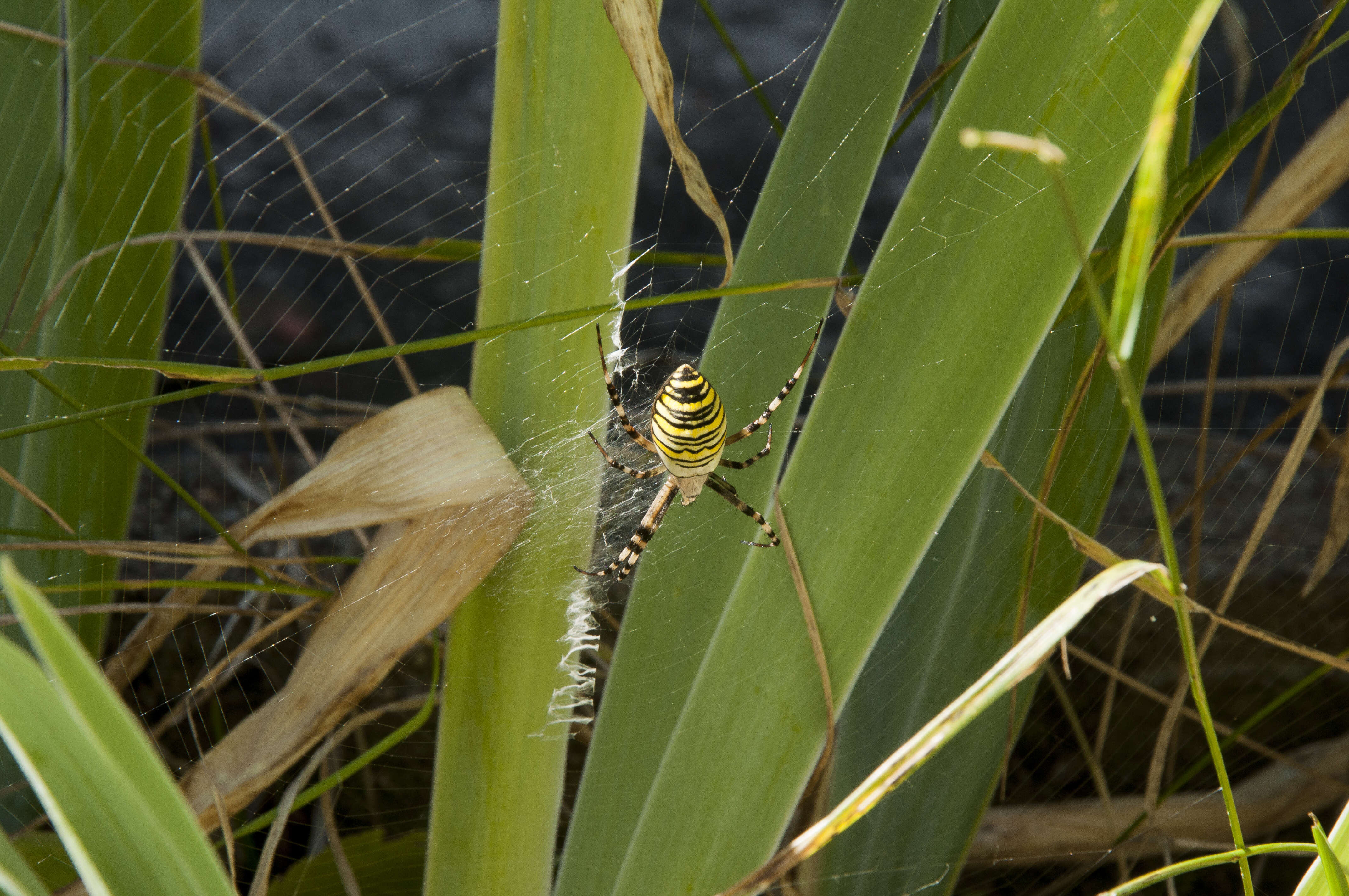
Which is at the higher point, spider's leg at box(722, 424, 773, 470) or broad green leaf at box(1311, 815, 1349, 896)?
broad green leaf at box(1311, 815, 1349, 896)

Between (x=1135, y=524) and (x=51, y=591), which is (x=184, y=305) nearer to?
(x=51, y=591)

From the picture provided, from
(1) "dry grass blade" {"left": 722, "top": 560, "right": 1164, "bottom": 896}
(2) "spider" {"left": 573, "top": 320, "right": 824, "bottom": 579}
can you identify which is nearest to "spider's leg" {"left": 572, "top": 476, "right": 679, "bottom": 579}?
(2) "spider" {"left": 573, "top": 320, "right": 824, "bottom": 579}

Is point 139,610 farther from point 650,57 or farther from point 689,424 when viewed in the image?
point 650,57

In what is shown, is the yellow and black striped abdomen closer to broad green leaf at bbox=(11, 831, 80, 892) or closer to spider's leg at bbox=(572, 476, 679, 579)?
spider's leg at bbox=(572, 476, 679, 579)

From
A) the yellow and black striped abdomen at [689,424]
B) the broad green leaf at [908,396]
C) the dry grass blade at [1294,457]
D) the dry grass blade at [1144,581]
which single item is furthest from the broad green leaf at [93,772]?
the dry grass blade at [1294,457]

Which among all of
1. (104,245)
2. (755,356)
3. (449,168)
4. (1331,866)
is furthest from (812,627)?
(449,168)

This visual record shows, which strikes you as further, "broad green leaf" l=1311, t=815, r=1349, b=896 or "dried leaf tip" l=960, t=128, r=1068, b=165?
"broad green leaf" l=1311, t=815, r=1349, b=896


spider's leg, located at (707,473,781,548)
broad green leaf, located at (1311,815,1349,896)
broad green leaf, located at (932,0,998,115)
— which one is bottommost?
spider's leg, located at (707,473,781,548)
